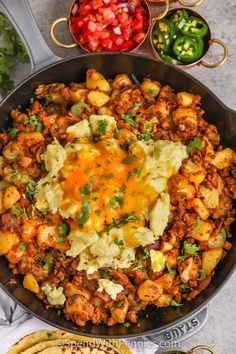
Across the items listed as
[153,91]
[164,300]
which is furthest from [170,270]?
[153,91]

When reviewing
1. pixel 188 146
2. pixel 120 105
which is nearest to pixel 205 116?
pixel 188 146

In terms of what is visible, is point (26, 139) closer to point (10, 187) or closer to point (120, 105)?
point (10, 187)

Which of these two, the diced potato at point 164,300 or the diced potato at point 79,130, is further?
the diced potato at point 164,300

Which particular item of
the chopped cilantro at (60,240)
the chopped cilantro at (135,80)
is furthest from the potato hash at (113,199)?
the chopped cilantro at (135,80)

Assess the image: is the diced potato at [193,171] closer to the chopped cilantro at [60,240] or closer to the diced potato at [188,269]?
the diced potato at [188,269]

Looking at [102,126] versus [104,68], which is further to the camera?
[104,68]

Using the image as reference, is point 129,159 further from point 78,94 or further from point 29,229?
point 29,229
